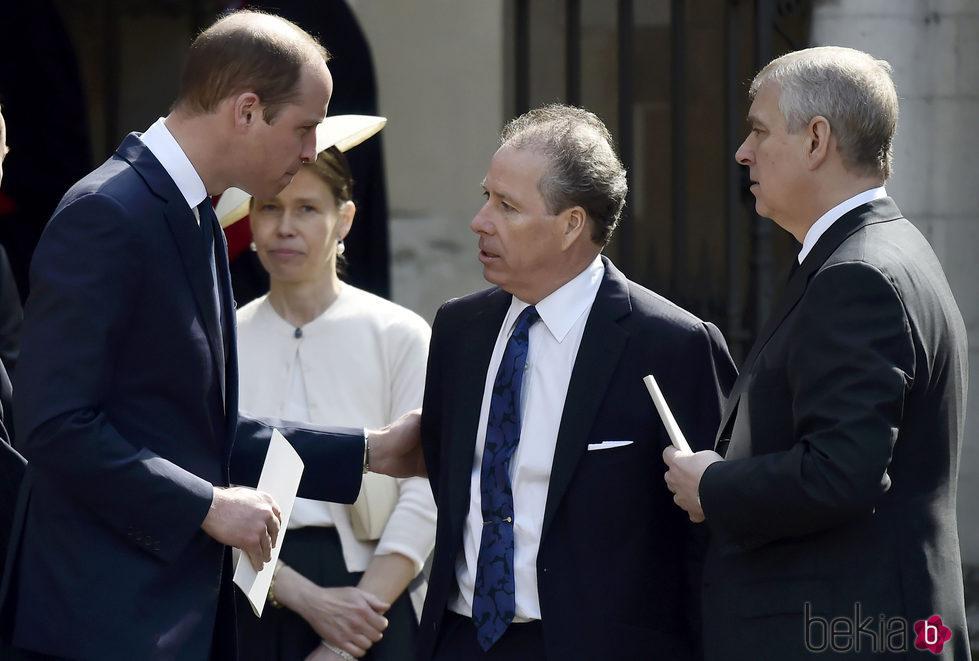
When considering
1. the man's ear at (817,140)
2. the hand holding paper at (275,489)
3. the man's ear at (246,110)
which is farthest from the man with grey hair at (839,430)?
the man's ear at (246,110)

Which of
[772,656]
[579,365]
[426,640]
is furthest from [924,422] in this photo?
[426,640]

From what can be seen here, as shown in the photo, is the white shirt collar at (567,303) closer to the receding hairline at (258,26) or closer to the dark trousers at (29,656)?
the receding hairline at (258,26)

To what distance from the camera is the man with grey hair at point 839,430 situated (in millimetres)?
2164

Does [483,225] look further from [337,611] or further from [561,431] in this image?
[337,611]

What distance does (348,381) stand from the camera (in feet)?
11.3

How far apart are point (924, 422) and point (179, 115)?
4.97 ft

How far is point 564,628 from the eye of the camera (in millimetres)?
2545

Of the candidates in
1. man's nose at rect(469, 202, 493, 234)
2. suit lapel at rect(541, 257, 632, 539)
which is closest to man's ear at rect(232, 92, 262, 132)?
man's nose at rect(469, 202, 493, 234)

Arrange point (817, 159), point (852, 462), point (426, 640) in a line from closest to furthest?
point (852, 462), point (817, 159), point (426, 640)

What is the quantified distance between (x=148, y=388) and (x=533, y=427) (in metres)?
0.77

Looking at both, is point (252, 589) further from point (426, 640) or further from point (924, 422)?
point (924, 422)

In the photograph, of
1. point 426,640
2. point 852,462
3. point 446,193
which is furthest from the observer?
point 446,193

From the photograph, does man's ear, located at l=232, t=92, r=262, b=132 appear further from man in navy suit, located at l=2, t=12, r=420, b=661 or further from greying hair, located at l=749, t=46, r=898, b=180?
greying hair, located at l=749, t=46, r=898, b=180

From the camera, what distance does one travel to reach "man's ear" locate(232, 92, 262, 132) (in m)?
2.53
